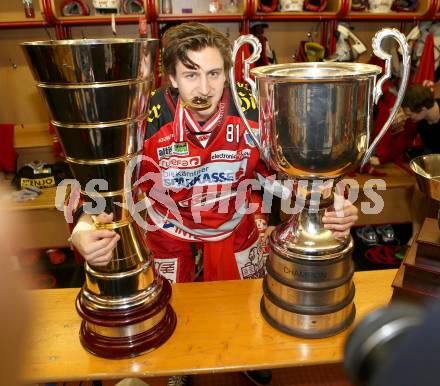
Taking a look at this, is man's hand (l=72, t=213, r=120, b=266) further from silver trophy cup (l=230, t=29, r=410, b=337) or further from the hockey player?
the hockey player

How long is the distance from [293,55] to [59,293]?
300 centimetres

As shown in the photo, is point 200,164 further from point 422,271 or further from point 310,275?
point 422,271

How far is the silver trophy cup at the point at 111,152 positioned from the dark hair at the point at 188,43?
1.72 feet

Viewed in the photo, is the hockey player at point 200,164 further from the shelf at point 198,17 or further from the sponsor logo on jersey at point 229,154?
the shelf at point 198,17

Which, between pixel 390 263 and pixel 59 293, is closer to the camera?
pixel 59 293

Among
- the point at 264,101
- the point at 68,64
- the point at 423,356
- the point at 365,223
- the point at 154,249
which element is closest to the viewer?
the point at 423,356

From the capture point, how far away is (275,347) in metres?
0.83

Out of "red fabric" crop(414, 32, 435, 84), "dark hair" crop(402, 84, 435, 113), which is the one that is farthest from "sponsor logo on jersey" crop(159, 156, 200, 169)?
"red fabric" crop(414, 32, 435, 84)

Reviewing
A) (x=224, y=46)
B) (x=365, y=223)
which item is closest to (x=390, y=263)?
(x=365, y=223)

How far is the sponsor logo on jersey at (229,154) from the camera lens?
1.36 m

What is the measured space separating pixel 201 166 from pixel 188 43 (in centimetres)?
39

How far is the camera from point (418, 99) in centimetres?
268

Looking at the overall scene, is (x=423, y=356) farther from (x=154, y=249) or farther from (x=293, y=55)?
(x=293, y=55)

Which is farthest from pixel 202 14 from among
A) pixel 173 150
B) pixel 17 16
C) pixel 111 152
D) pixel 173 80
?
pixel 111 152
